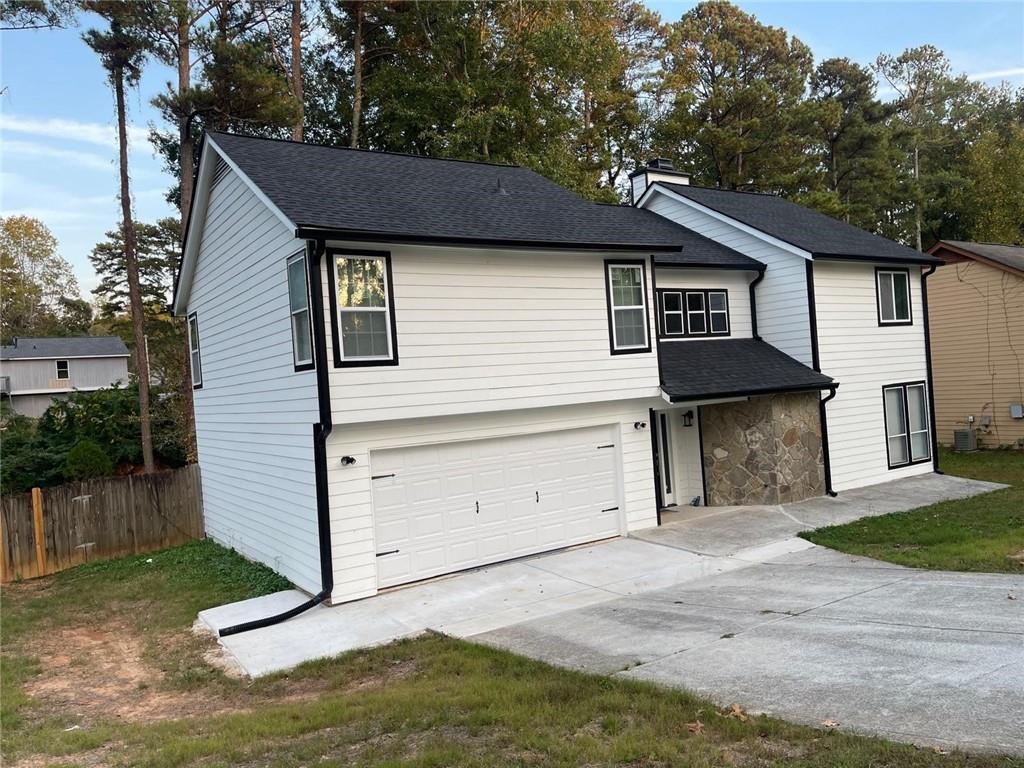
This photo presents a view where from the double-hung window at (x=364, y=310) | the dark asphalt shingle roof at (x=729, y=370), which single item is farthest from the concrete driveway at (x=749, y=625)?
the double-hung window at (x=364, y=310)

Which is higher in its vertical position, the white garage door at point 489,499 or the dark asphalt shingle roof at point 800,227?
the dark asphalt shingle roof at point 800,227

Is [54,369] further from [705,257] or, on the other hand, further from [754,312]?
[754,312]

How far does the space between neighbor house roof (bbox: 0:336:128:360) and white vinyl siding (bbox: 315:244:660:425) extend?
1509 inches

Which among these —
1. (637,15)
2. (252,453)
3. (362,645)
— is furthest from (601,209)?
(637,15)

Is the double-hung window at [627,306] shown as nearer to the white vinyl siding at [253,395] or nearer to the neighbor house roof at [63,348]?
the white vinyl siding at [253,395]

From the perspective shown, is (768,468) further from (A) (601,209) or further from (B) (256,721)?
(B) (256,721)

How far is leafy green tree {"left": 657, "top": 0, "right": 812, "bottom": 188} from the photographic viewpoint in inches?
1233

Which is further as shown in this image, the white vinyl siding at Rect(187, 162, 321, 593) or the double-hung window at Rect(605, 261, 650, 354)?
the double-hung window at Rect(605, 261, 650, 354)

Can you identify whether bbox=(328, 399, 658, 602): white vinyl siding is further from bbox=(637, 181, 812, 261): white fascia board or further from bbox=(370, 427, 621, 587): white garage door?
bbox=(637, 181, 812, 261): white fascia board

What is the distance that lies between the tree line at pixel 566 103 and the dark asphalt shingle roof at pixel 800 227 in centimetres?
690

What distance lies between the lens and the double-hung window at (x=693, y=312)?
47.9 ft

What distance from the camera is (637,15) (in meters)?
32.2

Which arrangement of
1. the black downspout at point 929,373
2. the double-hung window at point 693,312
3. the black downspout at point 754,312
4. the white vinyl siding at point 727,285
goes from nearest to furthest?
1. the white vinyl siding at point 727,285
2. the double-hung window at point 693,312
3. the black downspout at point 754,312
4. the black downspout at point 929,373

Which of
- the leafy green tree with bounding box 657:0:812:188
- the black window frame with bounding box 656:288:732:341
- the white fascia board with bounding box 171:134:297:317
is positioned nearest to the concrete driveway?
the black window frame with bounding box 656:288:732:341
